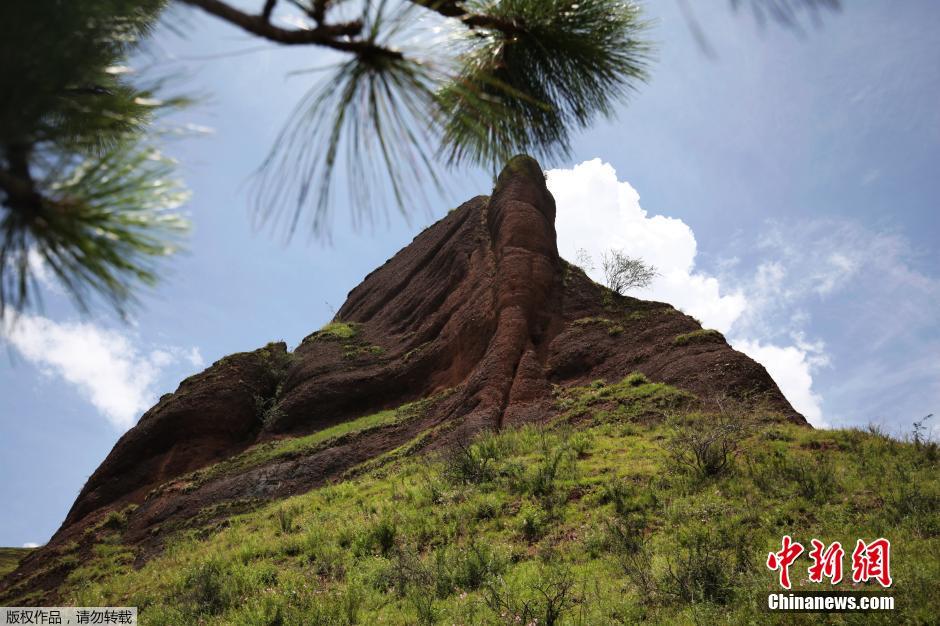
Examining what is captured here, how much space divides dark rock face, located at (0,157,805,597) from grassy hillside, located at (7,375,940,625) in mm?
3574

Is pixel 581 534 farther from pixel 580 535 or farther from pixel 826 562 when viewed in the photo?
pixel 826 562

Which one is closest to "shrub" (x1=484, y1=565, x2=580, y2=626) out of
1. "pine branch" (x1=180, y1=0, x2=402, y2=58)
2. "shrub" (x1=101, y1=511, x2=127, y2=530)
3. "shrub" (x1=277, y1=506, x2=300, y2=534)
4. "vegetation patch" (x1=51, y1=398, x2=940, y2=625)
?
"vegetation patch" (x1=51, y1=398, x2=940, y2=625)

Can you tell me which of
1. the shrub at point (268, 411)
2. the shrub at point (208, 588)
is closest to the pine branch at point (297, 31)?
the shrub at point (208, 588)

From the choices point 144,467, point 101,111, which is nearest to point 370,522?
point 101,111

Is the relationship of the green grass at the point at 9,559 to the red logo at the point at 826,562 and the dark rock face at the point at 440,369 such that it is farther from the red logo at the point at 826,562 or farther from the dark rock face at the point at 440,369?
the red logo at the point at 826,562

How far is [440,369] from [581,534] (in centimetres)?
1632

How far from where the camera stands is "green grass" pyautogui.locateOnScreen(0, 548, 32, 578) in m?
21.6

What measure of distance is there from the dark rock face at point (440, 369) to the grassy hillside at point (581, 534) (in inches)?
141

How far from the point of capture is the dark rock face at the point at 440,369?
1867 cm

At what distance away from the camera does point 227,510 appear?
18172 millimetres

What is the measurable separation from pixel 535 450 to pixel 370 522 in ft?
14.8

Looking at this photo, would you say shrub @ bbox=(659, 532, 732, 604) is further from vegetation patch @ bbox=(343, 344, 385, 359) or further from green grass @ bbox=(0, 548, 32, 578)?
green grass @ bbox=(0, 548, 32, 578)

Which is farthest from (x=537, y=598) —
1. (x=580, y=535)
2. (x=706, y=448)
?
(x=706, y=448)

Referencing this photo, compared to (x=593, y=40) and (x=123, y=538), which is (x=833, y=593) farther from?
(x=123, y=538)
